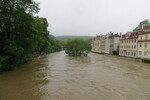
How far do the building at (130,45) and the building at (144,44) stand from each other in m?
1.90

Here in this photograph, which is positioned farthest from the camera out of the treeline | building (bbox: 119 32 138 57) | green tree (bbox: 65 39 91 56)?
green tree (bbox: 65 39 91 56)

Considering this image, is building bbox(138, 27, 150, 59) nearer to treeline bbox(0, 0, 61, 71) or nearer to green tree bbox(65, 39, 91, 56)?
green tree bbox(65, 39, 91, 56)

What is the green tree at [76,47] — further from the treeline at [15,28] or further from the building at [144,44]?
the treeline at [15,28]

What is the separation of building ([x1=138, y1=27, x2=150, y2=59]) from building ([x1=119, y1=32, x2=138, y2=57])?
1.90m

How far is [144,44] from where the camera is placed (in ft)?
107

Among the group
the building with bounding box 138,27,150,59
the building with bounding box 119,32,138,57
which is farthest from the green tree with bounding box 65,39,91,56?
the building with bounding box 138,27,150,59

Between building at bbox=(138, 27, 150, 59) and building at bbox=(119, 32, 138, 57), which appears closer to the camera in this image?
building at bbox=(138, 27, 150, 59)

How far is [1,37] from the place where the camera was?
1452cm

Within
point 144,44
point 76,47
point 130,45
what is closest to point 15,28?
point 76,47

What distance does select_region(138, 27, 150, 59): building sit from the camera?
3117 cm

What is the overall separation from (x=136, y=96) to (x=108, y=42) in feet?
176

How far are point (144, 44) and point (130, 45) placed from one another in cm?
667

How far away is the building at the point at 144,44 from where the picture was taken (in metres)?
31.2

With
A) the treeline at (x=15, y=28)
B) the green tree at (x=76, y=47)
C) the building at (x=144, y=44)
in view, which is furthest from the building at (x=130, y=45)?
the treeline at (x=15, y=28)
